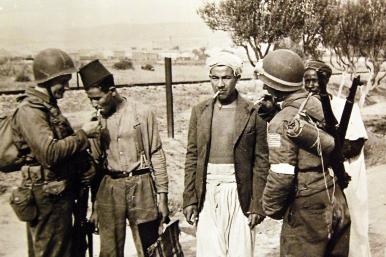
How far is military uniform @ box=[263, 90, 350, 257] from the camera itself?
3.01 metres

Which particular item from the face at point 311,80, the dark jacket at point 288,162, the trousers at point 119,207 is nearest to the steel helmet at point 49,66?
the trousers at point 119,207

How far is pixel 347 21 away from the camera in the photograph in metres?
17.3

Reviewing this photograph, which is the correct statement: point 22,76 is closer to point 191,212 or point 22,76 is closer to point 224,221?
point 191,212

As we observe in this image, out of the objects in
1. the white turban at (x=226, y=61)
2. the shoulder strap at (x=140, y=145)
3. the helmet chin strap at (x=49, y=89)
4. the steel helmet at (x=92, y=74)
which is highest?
the white turban at (x=226, y=61)

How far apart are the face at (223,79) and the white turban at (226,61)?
1.2 inches

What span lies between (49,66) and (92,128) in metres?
0.55

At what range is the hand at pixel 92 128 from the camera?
346cm

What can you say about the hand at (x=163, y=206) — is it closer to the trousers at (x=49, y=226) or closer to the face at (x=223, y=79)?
the trousers at (x=49, y=226)

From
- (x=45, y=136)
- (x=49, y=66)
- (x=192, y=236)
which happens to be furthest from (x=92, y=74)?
(x=192, y=236)

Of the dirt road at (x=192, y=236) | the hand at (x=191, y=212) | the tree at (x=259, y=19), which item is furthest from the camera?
the tree at (x=259, y=19)

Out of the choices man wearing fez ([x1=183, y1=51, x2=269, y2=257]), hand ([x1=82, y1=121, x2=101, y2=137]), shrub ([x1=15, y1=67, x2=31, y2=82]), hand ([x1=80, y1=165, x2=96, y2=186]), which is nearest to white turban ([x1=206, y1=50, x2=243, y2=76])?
man wearing fez ([x1=183, y1=51, x2=269, y2=257])

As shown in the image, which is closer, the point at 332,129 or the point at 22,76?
the point at 332,129

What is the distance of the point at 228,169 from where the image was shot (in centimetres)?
365

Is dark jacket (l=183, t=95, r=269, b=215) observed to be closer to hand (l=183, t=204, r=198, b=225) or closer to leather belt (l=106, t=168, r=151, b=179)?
hand (l=183, t=204, r=198, b=225)
